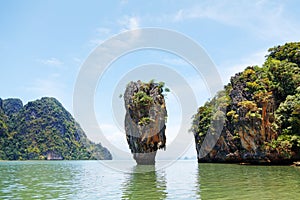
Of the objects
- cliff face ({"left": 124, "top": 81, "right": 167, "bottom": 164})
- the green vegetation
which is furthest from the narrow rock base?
the green vegetation

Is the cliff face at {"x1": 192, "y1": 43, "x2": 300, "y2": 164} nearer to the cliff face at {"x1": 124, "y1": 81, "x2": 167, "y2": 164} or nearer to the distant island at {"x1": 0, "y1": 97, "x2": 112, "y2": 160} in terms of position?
the cliff face at {"x1": 124, "y1": 81, "x2": 167, "y2": 164}

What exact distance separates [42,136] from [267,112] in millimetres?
75929

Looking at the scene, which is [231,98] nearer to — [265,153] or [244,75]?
[244,75]

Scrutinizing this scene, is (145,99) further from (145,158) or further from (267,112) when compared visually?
(267,112)

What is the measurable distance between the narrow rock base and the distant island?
193 ft

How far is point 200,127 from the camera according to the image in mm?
38344

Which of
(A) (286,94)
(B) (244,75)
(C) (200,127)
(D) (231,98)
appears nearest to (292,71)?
(A) (286,94)

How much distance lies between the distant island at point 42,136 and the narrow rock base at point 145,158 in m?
59.0

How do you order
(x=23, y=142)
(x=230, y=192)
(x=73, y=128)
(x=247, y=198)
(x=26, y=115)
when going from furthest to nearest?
(x=73, y=128) → (x=26, y=115) → (x=23, y=142) → (x=230, y=192) → (x=247, y=198)

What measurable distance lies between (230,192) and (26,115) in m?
93.6

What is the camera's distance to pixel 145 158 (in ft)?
106

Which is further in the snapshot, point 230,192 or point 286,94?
point 286,94

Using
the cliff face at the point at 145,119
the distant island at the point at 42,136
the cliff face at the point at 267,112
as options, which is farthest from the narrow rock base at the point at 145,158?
the distant island at the point at 42,136

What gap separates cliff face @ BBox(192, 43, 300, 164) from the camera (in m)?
25.2
